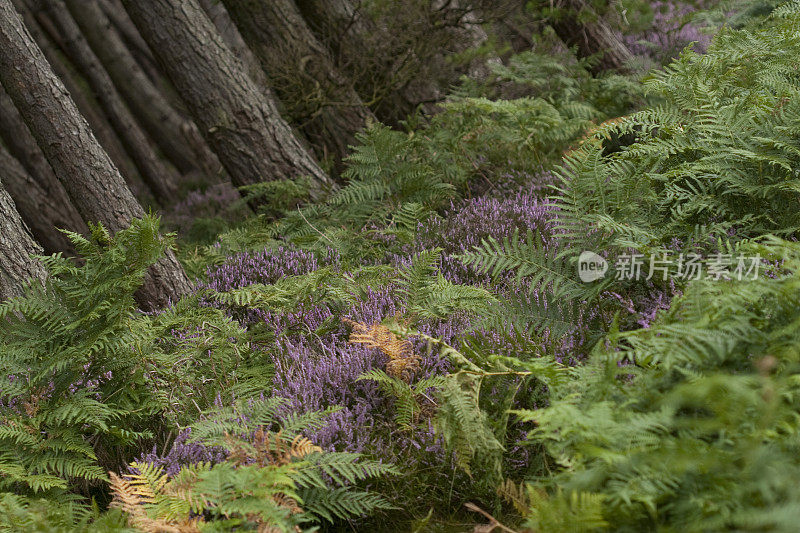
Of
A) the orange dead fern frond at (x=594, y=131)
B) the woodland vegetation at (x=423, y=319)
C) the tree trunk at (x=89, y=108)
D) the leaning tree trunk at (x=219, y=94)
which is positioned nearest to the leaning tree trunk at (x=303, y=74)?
the woodland vegetation at (x=423, y=319)

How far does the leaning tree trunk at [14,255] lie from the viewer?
12.3ft

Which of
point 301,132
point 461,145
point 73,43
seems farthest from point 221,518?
point 73,43

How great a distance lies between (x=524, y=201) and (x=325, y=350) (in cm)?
195

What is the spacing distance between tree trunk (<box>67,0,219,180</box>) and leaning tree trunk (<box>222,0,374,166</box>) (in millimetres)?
3971

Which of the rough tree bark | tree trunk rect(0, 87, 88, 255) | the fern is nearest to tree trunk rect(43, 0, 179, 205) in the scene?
tree trunk rect(0, 87, 88, 255)

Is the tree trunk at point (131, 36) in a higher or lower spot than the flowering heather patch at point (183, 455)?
higher

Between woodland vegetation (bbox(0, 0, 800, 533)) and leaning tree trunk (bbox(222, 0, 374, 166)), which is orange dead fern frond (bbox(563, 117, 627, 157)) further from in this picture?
leaning tree trunk (bbox(222, 0, 374, 166))

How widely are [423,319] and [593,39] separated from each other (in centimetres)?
537

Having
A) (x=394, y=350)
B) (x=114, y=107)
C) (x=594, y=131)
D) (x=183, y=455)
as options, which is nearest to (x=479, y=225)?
(x=594, y=131)

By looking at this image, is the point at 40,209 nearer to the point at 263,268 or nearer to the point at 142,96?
the point at 263,268

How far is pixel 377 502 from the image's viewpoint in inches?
97.7

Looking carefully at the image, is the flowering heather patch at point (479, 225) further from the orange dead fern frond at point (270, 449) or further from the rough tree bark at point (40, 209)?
the rough tree bark at point (40, 209)

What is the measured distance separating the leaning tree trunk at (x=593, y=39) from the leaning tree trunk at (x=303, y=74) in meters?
2.51

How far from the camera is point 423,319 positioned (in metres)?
3.33
